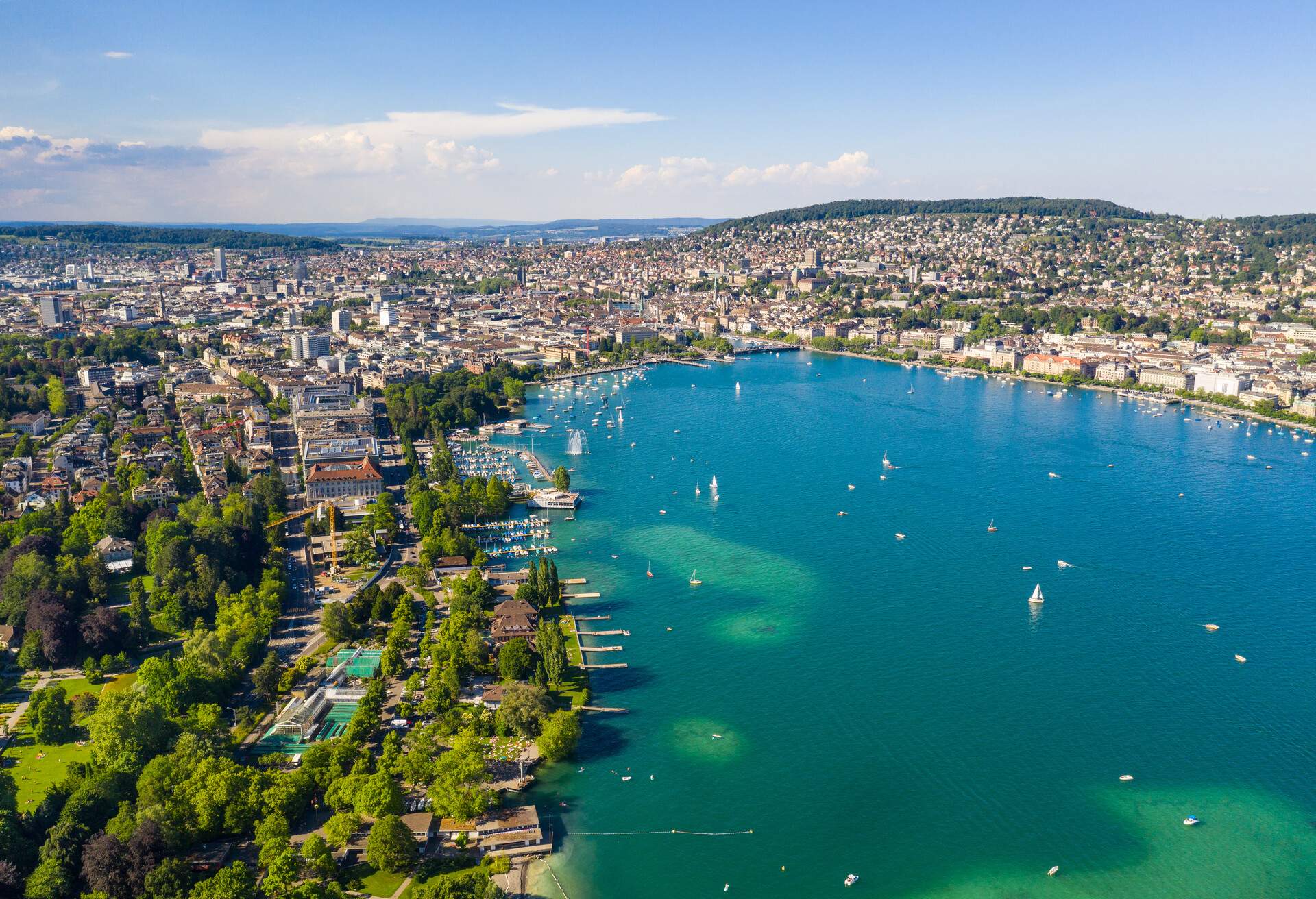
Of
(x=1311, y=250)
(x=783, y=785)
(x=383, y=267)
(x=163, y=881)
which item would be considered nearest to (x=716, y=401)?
(x=783, y=785)

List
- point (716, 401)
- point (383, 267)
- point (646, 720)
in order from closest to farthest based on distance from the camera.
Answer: point (646, 720) → point (716, 401) → point (383, 267)

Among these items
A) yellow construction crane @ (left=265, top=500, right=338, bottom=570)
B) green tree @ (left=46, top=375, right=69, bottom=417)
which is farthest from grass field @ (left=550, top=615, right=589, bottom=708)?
green tree @ (left=46, top=375, right=69, bottom=417)

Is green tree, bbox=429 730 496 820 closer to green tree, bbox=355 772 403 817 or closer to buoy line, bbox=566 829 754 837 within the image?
green tree, bbox=355 772 403 817

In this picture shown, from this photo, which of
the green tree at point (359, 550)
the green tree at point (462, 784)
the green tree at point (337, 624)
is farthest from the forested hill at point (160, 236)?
the green tree at point (462, 784)

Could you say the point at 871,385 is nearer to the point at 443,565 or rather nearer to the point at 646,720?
the point at 443,565

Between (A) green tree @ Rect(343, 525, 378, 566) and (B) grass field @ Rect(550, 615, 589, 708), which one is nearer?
(B) grass field @ Rect(550, 615, 589, 708)

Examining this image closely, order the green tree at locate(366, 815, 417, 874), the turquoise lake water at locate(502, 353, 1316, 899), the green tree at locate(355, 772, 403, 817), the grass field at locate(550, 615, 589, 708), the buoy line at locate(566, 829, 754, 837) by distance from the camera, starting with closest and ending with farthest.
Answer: the green tree at locate(366, 815, 417, 874) → the green tree at locate(355, 772, 403, 817) → the turquoise lake water at locate(502, 353, 1316, 899) → the buoy line at locate(566, 829, 754, 837) → the grass field at locate(550, 615, 589, 708)
